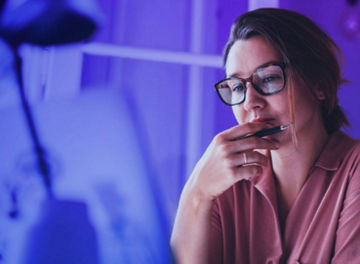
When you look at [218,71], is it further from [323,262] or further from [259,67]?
[323,262]

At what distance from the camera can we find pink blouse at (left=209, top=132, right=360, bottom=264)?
787 mm

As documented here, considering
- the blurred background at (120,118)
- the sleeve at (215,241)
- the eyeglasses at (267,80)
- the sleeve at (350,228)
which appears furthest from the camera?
the blurred background at (120,118)

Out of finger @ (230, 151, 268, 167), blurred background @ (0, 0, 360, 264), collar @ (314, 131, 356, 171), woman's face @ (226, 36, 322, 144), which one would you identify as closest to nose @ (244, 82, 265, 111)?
woman's face @ (226, 36, 322, 144)

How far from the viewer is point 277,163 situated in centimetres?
97

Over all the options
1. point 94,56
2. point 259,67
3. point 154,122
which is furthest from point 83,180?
point 259,67

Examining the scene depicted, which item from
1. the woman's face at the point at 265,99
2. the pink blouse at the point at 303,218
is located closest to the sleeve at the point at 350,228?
the pink blouse at the point at 303,218

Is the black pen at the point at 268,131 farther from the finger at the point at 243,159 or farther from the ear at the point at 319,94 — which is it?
the ear at the point at 319,94

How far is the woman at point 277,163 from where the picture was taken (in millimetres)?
837

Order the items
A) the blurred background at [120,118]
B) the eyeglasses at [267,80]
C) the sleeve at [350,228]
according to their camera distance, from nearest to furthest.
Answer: the sleeve at [350,228]
the eyeglasses at [267,80]
the blurred background at [120,118]

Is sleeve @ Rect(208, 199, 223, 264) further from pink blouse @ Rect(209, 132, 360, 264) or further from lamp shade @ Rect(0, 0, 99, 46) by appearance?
lamp shade @ Rect(0, 0, 99, 46)

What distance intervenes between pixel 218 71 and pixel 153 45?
0.84 feet

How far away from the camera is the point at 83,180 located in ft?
3.52

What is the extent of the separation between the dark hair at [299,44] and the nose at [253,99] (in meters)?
0.08

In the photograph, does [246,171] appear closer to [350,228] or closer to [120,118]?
[350,228]
